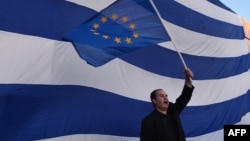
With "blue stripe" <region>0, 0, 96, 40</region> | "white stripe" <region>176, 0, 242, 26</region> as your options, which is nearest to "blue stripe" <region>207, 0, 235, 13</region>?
"white stripe" <region>176, 0, 242, 26</region>

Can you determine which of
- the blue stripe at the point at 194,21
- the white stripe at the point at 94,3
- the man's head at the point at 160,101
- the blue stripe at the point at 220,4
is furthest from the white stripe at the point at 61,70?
the blue stripe at the point at 220,4

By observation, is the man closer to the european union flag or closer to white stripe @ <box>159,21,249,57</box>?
the european union flag

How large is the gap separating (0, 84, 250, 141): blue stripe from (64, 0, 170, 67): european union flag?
463mm

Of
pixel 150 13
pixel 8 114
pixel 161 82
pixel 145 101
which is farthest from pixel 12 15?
pixel 161 82

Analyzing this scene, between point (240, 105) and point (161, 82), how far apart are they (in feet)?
5.18

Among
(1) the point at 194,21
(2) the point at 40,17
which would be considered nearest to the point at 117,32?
(2) the point at 40,17

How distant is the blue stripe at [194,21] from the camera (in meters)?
4.82

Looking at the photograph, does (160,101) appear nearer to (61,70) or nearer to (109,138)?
(109,138)

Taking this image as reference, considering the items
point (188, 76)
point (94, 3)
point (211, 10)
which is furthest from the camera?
point (211, 10)

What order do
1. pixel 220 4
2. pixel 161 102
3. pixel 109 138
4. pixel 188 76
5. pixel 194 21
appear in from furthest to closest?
pixel 220 4 → pixel 194 21 → pixel 109 138 → pixel 188 76 → pixel 161 102

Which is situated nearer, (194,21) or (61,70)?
(61,70)

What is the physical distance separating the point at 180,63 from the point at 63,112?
195cm

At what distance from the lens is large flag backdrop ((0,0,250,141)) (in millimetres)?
3162

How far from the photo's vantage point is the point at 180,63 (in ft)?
15.9
